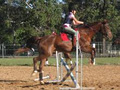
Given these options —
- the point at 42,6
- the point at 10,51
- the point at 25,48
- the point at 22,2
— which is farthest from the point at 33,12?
the point at 25,48

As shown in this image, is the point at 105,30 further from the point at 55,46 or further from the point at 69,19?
the point at 55,46

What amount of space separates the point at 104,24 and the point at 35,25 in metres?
23.9

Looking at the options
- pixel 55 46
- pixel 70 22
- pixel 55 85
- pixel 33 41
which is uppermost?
pixel 70 22

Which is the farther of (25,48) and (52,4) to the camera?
(52,4)

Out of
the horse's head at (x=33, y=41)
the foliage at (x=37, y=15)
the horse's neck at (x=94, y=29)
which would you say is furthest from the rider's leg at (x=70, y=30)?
the foliage at (x=37, y=15)

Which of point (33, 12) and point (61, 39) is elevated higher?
point (33, 12)

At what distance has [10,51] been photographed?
39.0 meters

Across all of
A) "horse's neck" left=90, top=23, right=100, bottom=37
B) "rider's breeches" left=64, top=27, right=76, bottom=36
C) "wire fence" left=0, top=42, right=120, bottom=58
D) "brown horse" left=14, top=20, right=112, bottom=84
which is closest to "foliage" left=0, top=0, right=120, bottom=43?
"wire fence" left=0, top=42, right=120, bottom=58

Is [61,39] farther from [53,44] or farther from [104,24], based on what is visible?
[104,24]

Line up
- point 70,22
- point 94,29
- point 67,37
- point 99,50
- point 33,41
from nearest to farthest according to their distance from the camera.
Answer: point 70,22
point 67,37
point 94,29
point 33,41
point 99,50

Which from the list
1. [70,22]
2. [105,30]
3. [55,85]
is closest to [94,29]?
[105,30]

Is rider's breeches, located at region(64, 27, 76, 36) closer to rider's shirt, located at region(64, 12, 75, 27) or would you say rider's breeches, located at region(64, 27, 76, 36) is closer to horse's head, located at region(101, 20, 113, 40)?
rider's shirt, located at region(64, 12, 75, 27)

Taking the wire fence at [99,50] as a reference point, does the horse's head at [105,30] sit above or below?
above

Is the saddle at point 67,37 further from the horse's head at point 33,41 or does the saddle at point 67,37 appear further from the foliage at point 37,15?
the foliage at point 37,15
